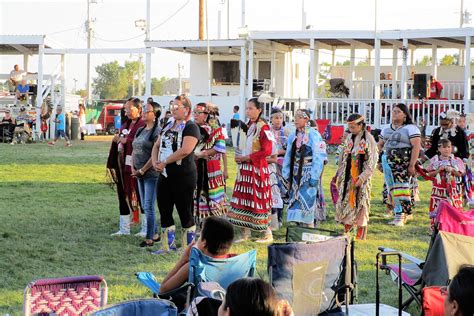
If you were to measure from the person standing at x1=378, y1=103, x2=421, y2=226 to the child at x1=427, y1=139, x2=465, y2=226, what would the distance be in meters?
0.33

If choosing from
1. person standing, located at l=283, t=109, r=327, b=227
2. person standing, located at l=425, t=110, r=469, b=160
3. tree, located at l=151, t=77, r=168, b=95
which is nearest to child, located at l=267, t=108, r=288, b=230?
person standing, located at l=283, t=109, r=327, b=227

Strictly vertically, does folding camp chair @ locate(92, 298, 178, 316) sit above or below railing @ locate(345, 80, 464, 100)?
below

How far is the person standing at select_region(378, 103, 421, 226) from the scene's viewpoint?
10.1m

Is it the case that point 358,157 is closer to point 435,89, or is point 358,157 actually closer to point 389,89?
point 435,89

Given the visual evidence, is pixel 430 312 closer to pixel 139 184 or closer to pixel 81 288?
pixel 81 288

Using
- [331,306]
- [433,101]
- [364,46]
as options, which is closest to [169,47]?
[364,46]

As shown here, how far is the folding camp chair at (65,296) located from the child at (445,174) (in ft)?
20.6

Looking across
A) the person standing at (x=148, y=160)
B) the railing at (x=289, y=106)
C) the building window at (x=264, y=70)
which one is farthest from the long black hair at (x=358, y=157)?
the building window at (x=264, y=70)

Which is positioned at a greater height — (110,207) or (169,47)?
(169,47)

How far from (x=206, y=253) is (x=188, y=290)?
0.38 metres

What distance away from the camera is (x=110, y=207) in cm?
1212

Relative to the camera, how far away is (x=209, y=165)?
962 cm

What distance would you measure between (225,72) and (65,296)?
28.8 meters

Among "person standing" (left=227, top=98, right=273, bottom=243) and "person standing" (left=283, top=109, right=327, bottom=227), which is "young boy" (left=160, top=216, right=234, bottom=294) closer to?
"person standing" (left=227, top=98, right=273, bottom=243)
